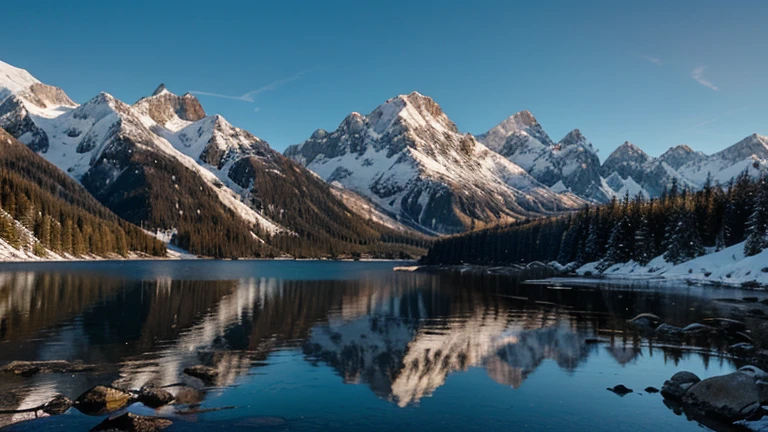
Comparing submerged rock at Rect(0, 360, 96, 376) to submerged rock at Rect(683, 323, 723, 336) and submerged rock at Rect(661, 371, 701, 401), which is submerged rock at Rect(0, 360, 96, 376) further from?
submerged rock at Rect(683, 323, 723, 336)

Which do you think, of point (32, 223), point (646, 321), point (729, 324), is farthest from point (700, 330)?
point (32, 223)

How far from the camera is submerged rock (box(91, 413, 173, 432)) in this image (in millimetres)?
24016

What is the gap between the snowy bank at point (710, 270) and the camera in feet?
341

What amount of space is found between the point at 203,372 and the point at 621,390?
1039 inches

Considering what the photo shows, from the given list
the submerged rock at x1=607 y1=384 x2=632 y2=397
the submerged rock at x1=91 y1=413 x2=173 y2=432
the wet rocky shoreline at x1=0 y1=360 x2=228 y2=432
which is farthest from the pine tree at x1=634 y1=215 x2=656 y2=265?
the submerged rock at x1=91 y1=413 x2=173 y2=432

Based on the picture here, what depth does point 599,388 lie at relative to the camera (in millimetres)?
34125

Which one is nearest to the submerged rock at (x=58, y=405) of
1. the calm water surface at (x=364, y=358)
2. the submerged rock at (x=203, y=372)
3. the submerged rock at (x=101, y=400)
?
the submerged rock at (x=101, y=400)

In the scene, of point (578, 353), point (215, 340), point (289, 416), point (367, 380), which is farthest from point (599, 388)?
point (215, 340)

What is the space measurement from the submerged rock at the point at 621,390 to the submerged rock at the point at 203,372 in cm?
2506

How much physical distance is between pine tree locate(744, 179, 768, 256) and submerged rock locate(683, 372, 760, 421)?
95.0 m

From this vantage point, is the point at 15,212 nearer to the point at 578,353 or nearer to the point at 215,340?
the point at 215,340

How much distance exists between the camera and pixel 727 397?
95.0 ft

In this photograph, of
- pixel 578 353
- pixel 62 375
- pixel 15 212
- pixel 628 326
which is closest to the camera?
pixel 62 375

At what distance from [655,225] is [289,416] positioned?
139 meters
